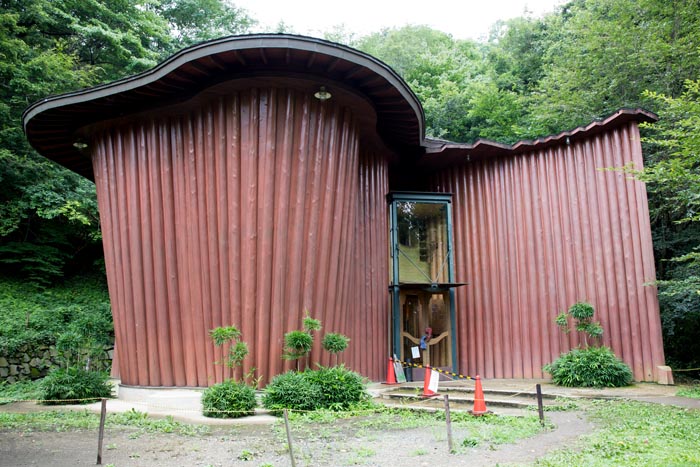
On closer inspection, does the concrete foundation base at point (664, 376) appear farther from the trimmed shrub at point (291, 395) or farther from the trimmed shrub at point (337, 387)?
the trimmed shrub at point (291, 395)

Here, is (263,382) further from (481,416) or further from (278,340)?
(481,416)

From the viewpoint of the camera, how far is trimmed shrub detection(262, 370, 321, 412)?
8.11 m

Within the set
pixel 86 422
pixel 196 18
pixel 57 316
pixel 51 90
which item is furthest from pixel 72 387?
pixel 196 18

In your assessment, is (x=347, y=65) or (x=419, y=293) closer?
(x=347, y=65)

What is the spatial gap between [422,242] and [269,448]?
26.6 ft

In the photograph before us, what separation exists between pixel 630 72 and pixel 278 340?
43.9 feet

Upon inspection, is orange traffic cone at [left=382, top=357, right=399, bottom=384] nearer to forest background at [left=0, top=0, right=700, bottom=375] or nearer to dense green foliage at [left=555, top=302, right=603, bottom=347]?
dense green foliage at [left=555, top=302, right=603, bottom=347]

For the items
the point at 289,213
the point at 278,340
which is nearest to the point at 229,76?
the point at 289,213

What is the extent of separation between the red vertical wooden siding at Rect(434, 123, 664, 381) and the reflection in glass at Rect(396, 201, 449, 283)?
0.64 m

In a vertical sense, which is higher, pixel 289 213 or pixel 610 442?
pixel 289 213

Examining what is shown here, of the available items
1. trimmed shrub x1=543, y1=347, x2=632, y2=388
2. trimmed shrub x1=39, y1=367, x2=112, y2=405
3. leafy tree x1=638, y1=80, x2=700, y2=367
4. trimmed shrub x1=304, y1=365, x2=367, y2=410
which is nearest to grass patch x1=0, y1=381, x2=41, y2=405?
trimmed shrub x1=39, y1=367, x2=112, y2=405

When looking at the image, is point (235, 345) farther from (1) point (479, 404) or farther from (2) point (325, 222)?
(1) point (479, 404)

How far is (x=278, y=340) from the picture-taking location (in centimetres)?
920

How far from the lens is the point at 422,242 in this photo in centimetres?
1332
